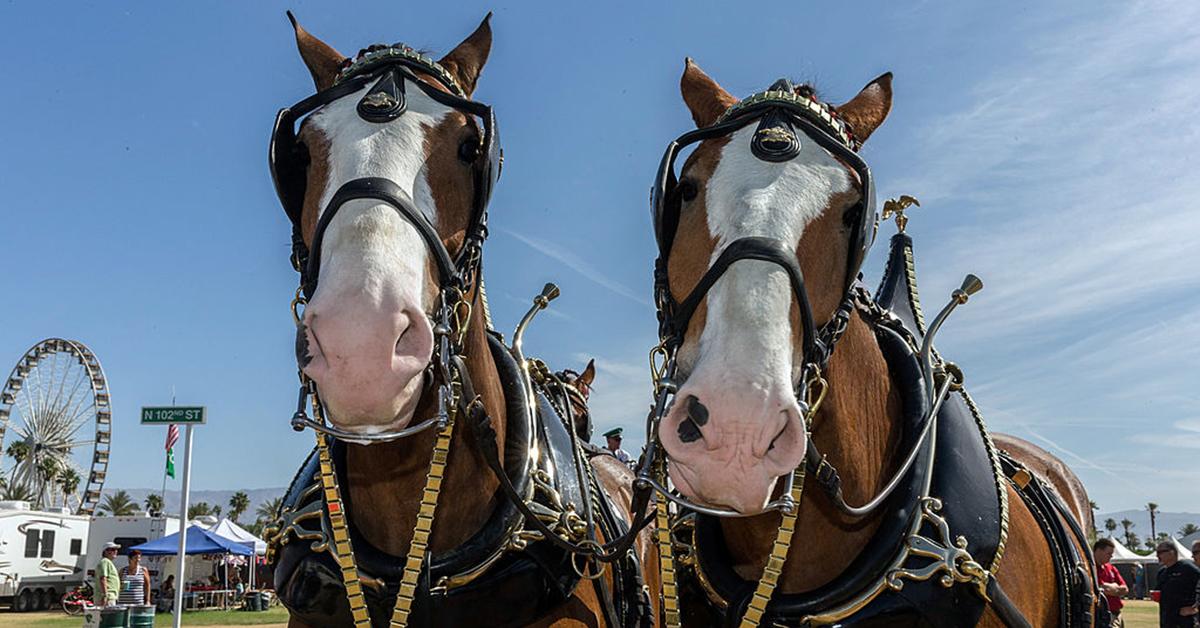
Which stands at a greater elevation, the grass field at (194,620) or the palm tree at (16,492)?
the palm tree at (16,492)

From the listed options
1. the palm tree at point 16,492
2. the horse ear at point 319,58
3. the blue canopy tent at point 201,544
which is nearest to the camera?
the horse ear at point 319,58

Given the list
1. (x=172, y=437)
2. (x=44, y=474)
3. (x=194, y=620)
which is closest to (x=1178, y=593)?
(x=172, y=437)

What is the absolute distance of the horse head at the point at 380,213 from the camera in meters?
2.62

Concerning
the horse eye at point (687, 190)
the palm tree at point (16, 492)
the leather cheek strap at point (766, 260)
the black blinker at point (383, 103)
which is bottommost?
the leather cheek strap at point (766, 260)

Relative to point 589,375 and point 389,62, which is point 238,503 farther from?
point 389,62

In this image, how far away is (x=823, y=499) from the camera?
3029 millimetres

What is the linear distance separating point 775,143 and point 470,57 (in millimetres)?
1533

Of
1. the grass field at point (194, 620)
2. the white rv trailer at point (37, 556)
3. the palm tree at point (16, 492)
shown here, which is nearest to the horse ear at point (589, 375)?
the grass field at point (194, 620)

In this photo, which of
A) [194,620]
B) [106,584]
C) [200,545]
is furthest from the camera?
[200,545]

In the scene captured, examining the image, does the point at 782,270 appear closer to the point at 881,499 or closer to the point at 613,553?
the point at 881,499

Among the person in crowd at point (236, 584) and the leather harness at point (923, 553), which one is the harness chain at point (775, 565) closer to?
the leather harness at point (923, 553)

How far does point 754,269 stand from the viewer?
8.58 feet

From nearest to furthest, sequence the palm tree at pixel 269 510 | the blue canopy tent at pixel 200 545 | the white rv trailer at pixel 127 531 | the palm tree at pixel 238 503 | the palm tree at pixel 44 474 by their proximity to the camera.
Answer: the palm tree at pixel 269 510 → the blue canopy tent at pixel 200 545 → the white rv trailer at pixel 127 531 → the palm tree at pixel 44 474 → the palm tree at pixel 238 503

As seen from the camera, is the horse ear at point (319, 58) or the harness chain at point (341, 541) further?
the horse ear at point (319, 58)
